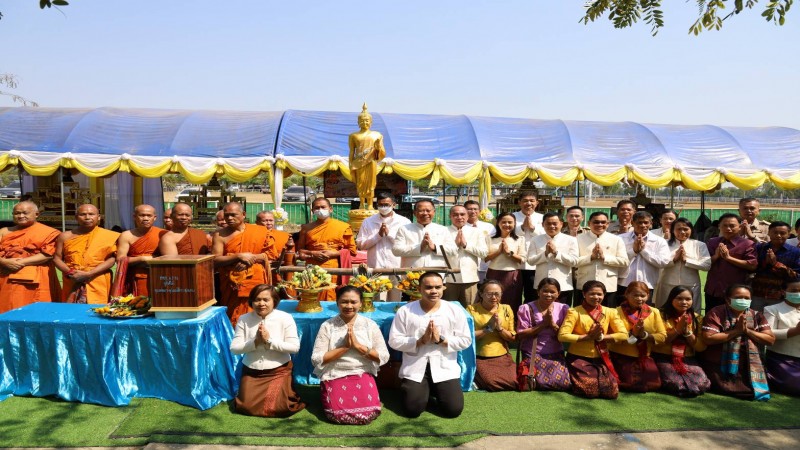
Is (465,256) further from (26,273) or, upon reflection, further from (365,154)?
(26,273)

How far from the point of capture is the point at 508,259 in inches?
214

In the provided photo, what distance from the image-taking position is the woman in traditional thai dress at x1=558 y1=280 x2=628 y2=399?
14.0ft

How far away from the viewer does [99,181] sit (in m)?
14.4

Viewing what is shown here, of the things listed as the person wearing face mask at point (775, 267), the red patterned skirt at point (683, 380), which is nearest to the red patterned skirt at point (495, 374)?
the red patterned skirt at point (683, 380)

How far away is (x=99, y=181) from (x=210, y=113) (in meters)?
4.03

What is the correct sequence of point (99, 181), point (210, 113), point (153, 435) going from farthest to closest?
point (99, 181), point (210, 113), point (153, 435)

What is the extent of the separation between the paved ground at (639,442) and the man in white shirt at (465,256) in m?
Answer: 1.95

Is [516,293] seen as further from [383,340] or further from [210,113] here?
[210,113]

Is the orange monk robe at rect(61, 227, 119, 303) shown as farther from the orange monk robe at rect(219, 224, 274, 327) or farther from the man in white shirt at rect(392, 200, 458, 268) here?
the man in white shirt at rect(392, 200, 458, 268)

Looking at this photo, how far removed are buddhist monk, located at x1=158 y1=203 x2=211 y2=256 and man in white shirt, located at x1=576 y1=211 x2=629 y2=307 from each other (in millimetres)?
3610

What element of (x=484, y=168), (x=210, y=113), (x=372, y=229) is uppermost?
(x=210, y=113)

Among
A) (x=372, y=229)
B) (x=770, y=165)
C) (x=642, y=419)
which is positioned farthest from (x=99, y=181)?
(x=770, y=165)

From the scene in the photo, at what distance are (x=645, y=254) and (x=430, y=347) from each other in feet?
8.56

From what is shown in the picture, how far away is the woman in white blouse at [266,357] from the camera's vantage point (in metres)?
3.83
